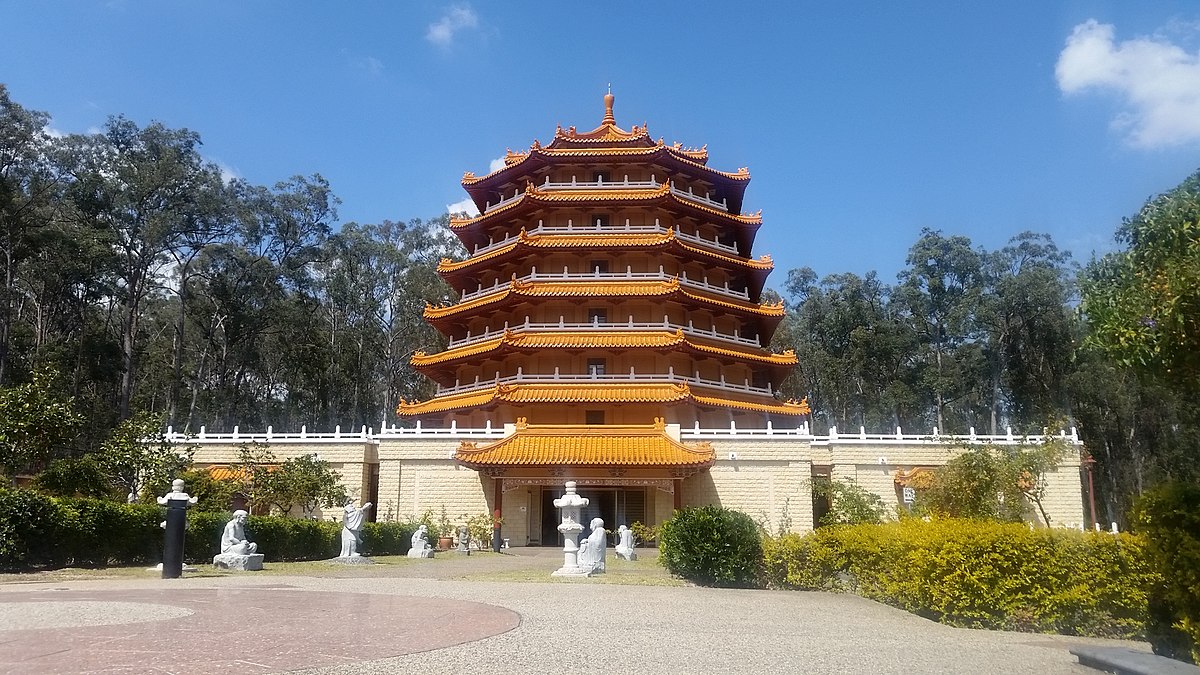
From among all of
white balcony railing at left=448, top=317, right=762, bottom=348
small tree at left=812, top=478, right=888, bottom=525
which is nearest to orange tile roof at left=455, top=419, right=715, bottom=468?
white balcony railing at left=448, top=317, right=762, bottom=348

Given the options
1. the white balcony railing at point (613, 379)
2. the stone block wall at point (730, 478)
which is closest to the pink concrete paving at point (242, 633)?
the stone block wall at point (730, 478)

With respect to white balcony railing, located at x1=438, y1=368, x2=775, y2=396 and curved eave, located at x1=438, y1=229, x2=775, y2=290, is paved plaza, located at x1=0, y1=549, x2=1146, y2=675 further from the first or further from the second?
curved eave, located at x1=438, y1=229, x2=775, y2=290

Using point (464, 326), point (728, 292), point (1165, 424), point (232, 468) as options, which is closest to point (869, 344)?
point (1165, 424)

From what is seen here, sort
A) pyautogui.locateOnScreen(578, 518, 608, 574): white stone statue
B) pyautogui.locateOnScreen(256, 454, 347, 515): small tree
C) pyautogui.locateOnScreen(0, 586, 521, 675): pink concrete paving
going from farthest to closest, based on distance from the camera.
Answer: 1. pyautogui.locateOnScreen(256, 454, 347, 515): small tree
2. pyautogui.locateOnScreen(578, 518, 608, 574): white stone statue
3. pyautogui.locateOnScreen(0, 586, 521, 675): pink concrete paving

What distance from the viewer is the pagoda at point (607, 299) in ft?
99.7

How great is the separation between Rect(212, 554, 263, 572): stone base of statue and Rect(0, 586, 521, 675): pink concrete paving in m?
5.43

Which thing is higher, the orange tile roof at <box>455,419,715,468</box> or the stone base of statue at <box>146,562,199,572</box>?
the orange tile roof at <box>455,419,715,468</box>

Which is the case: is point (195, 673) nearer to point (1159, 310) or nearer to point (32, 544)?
point (1159, 310)

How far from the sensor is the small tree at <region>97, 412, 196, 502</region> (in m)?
22.6

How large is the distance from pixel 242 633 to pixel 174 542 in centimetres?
851

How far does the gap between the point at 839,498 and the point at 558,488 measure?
10458mm

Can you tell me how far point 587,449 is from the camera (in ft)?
91.8

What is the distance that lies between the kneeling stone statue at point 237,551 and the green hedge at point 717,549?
33.7ft

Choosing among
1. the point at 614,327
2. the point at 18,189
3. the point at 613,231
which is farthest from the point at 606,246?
the point at 18,189
